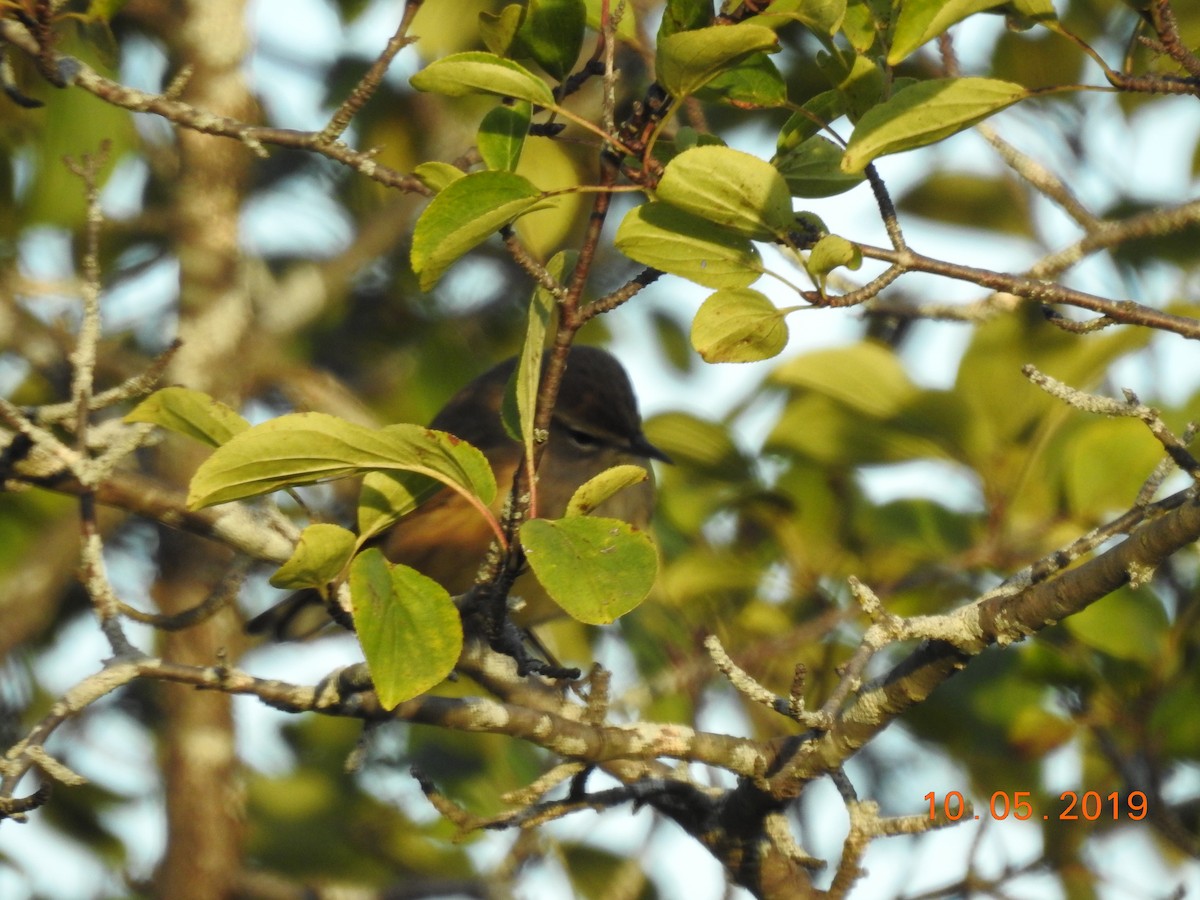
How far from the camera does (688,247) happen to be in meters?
2.55

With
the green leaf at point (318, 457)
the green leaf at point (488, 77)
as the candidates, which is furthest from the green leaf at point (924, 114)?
the green leaf at point (318, 457)

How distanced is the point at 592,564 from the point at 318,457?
511mm

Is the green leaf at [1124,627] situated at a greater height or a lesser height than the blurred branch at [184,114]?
lesser

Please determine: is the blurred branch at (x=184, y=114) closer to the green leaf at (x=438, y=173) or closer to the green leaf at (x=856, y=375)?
the green leaf at (x=438, y=173)

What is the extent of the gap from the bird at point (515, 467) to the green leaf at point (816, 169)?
3388 mm

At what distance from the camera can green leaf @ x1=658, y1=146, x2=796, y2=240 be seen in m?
2.32

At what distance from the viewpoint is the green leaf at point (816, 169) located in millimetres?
2572

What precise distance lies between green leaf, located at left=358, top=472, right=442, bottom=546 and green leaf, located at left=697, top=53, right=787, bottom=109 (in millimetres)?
891

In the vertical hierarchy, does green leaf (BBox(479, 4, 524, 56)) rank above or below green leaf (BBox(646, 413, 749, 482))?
above

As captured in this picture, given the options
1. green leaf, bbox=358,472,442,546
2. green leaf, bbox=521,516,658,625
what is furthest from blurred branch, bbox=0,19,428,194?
green leaf, bbox=521,516,658,625

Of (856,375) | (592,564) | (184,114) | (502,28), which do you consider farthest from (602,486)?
(856,375)

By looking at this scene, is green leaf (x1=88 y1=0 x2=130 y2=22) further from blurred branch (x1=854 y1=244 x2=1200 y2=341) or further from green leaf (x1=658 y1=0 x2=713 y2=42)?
blurred branch (x1=854 y1=244 x2=1200 y2=341)

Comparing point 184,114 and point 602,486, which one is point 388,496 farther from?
point 184,114

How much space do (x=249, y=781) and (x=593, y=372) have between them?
247 centimetres
